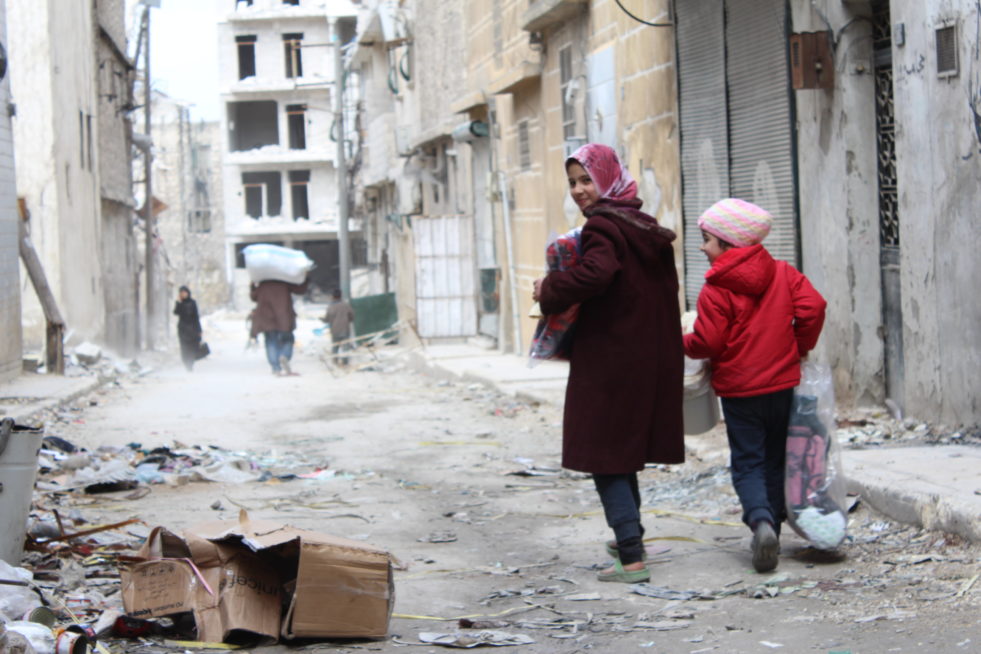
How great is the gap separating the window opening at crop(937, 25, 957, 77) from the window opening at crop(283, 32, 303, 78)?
43.2 m

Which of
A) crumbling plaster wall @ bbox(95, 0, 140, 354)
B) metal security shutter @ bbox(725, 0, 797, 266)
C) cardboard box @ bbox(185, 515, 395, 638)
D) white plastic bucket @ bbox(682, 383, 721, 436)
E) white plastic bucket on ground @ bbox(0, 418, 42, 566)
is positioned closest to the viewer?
cardboard box @ bbox(185, 515, 395, 638)

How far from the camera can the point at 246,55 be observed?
4838cm

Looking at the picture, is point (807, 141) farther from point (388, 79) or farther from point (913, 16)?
point (388, 79)

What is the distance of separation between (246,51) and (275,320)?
108 ft

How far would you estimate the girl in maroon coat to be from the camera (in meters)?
4.56

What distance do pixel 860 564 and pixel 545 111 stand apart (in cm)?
1070

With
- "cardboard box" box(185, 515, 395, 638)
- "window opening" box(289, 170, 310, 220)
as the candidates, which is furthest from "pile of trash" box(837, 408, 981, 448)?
"window opening" box(289, 170, 310, 220)

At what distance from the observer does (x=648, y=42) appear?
10633 millimetres

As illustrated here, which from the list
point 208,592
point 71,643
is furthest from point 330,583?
point 71,643

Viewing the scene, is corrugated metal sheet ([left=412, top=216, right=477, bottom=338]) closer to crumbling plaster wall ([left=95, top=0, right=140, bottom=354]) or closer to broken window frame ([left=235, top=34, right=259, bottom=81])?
crumbling plaster wall ([left=95, top=0, right=140, bottom=354])

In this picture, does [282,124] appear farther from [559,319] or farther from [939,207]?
[559,319]

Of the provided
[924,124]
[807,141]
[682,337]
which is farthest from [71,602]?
[807,141]

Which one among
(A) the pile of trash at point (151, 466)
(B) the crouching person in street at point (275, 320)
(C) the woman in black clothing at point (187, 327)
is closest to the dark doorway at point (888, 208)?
(A) the pile of trash at point (151, 466)

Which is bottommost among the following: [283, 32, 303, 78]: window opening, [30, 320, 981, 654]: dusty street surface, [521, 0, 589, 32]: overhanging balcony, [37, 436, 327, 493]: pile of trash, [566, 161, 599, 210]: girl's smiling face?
[30, 320, 981, 654]: dusty street surface
